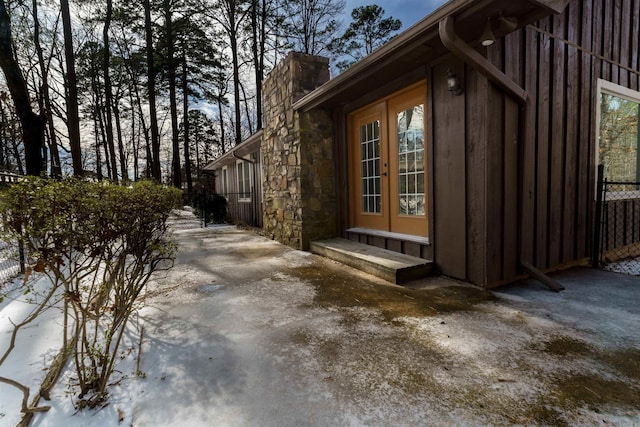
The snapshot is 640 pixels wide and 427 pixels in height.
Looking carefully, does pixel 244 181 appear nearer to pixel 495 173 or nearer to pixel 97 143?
pixel 495 173

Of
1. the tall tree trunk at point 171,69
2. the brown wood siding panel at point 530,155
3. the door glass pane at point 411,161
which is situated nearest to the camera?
the brown wood siding panel at point 530,155

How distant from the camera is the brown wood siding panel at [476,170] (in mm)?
2705

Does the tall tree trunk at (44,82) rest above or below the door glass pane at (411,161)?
above

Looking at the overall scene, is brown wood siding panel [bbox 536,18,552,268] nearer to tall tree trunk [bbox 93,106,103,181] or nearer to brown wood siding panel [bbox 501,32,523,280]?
brown wood siding panel [bbox 501,32,523,280]

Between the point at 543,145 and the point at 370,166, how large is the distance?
6.50 feet

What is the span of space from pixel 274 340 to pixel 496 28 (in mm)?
2926

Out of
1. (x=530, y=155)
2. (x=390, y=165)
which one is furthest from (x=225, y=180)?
(x=530, y=155)

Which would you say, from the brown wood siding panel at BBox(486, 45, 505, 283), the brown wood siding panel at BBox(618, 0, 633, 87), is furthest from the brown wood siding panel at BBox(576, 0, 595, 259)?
the brown wood siding panel at BBox(486, 45, 505, 283)

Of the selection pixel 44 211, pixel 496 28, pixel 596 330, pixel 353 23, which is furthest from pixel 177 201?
pixel 353 23

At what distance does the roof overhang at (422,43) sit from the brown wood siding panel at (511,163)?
497mm

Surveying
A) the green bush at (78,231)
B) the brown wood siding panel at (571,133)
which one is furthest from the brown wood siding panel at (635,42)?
the green bush at (78,231)

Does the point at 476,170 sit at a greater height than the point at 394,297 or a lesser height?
greater

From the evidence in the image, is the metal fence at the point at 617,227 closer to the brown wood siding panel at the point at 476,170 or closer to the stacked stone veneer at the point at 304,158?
the brown wood siding panel at the point at 476,170

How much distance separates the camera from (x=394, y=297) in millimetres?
2684
